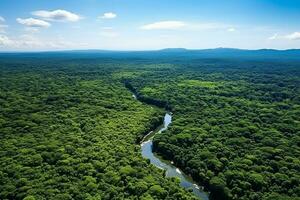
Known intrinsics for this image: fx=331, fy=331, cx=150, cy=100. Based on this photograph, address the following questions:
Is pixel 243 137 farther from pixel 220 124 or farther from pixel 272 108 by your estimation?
pixel 272 108

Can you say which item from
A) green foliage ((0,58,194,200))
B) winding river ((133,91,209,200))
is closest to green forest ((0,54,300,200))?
green foliage ((0,58,194,200))

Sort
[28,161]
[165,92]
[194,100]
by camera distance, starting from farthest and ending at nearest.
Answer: [165,92], [194,100], [28,161]

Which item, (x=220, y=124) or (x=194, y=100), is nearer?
(x=220, y=124)

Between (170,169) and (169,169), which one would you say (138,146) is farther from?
(170,169)

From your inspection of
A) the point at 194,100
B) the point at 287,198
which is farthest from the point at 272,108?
the point at 287,198

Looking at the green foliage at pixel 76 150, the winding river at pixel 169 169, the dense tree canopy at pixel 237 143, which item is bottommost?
the winding river at pixel 169 169

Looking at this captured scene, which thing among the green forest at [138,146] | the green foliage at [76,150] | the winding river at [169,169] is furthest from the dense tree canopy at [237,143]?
the green foliage at [76,150]

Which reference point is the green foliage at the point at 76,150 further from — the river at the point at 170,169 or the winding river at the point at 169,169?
the river at the point at 170,169

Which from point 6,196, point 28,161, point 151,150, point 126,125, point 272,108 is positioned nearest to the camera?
point 6,196

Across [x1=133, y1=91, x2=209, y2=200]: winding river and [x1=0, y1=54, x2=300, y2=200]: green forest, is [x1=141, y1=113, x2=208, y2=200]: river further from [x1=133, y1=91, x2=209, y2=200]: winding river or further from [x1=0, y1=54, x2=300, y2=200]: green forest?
[x1=0, y1=54, x2=300, y2=200]: green forest

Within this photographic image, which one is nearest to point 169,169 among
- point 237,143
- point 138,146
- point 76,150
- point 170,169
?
point 170,169
